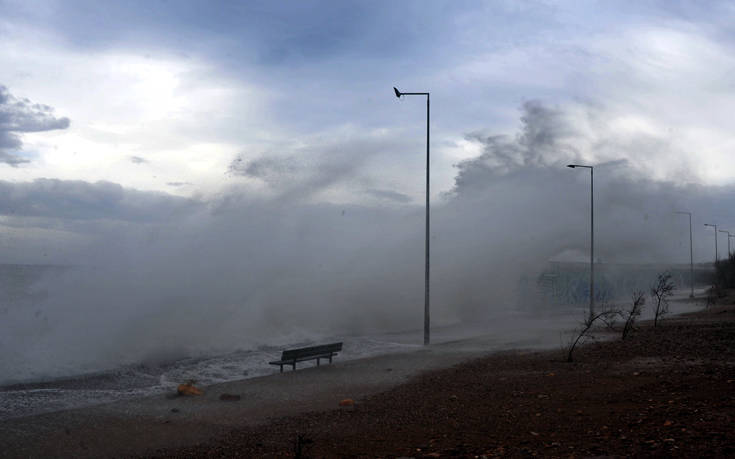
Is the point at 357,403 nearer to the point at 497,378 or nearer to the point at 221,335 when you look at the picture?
the point at 497,378

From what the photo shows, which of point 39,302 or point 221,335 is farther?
point 39,302

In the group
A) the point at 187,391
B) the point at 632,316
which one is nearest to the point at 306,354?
the point at 187,391

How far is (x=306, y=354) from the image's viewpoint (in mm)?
20797

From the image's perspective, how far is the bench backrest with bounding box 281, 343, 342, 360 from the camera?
65.6ft

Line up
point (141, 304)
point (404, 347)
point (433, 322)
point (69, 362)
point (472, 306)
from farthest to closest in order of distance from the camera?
1. point (472, 306)
2. point (433, 322)
3. point (141, 304)
4. point (404, 347)
5. point (69, 362)

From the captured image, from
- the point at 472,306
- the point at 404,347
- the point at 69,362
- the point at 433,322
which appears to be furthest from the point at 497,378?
the point at 472,306

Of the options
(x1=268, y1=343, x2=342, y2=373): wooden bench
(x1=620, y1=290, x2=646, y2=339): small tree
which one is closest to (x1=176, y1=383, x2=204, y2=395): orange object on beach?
(x1=268, y1=343, x2=342, y2=373): wooden bench

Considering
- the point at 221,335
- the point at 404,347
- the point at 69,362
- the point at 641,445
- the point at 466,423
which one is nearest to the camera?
the point at 641,445

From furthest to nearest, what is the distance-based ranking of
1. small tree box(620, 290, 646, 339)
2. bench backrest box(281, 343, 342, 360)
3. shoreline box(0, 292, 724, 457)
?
small tree box(620, 290, 646, 339) → bench backrest box(281, 343, 342, 360) → shoreline box(0, 292, 724, 457)

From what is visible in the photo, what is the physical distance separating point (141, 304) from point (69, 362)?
1720cm

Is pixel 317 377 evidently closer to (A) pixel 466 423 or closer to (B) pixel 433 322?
(A) pixel 466 423

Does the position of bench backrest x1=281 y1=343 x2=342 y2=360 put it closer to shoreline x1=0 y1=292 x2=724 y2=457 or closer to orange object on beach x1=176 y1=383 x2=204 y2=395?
shoreline x1=0 y1=292 x2=724 y2=457

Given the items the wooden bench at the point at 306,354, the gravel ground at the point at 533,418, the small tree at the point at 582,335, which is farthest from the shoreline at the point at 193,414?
the small tree at the point at 582,335

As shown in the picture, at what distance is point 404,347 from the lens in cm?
2727
